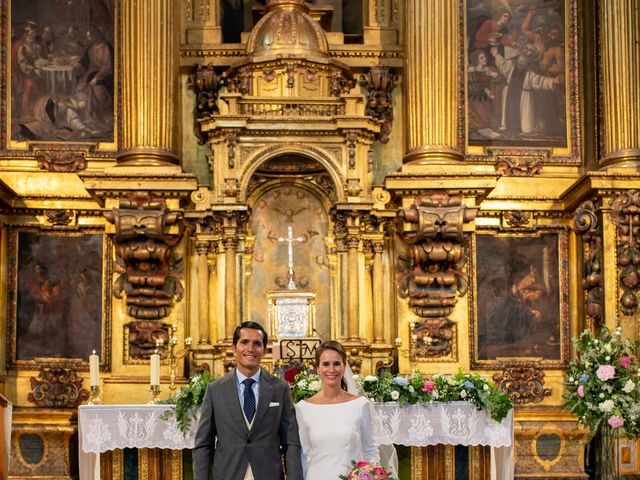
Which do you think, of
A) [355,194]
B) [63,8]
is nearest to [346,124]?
[355,194]

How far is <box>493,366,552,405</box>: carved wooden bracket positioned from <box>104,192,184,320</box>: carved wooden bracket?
4205 mm

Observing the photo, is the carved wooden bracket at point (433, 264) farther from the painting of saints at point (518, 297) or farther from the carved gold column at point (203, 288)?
the carved gold column at point (203, 288)

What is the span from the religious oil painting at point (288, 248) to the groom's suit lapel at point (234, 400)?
25.3ft

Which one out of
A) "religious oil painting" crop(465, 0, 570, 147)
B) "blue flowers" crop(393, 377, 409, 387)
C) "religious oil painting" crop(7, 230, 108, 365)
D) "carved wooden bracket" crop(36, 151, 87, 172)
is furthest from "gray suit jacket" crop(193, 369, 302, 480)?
"religious oil painting" crop(465, 0, 570, 147)

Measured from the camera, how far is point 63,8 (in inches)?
643

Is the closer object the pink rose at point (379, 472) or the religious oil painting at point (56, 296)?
the pink rose at point (379, 472)

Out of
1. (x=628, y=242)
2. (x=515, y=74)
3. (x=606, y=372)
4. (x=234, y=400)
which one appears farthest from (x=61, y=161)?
(x=234, y=400)

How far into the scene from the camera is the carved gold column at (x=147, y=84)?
51.3ft

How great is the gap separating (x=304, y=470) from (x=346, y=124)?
7.55m

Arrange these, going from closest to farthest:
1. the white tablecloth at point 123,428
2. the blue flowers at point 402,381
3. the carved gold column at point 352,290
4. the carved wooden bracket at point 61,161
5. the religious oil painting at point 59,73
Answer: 1. the blue flowers at point 402,381
2. the white tablecloth at point 123,428
3. the carved gold column at point 352,290
4. the carved wooden bracket at point 61,161
5. the religious oil painting at point 59,73

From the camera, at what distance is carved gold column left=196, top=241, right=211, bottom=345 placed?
→ 1530cm

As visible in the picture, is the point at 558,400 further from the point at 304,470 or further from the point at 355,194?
the point at 304,470

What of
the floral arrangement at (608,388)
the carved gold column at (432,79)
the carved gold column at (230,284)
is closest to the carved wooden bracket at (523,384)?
the carved gold column at (432,79)

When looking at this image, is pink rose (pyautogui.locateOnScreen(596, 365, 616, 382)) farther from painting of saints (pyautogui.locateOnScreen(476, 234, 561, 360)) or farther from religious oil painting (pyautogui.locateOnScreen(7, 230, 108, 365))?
religious oil painting (pyautogui.locateOnScreen(7, 230, 108, 365))
